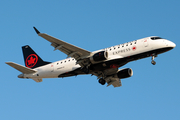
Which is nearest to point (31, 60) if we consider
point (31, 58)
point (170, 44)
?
point (31, 58)

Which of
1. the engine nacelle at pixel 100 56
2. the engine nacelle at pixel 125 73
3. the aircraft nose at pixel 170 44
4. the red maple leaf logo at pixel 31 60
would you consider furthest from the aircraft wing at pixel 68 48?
the aircraft nose at pixel 170 44

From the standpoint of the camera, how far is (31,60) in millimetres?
47656

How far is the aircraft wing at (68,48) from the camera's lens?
123ft

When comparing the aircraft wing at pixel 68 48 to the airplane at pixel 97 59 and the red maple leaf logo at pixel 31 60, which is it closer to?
the airplane at pixel 97 59

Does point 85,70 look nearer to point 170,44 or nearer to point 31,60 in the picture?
point 31,60

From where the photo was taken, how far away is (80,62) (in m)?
40.9

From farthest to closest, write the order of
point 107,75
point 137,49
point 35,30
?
point 107,75, point 137,49, point 35,30

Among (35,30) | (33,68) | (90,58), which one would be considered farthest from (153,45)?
(33,68)

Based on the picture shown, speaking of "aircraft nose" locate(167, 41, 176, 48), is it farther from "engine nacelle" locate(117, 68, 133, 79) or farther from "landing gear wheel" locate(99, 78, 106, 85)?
"landing gear wheel" locate(99, 78, 106, 85)

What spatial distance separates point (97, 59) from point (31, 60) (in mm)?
13270

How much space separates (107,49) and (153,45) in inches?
249

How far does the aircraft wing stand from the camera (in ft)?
123

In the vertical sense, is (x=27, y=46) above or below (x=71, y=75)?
above

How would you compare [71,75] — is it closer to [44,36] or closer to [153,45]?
[44,36]
